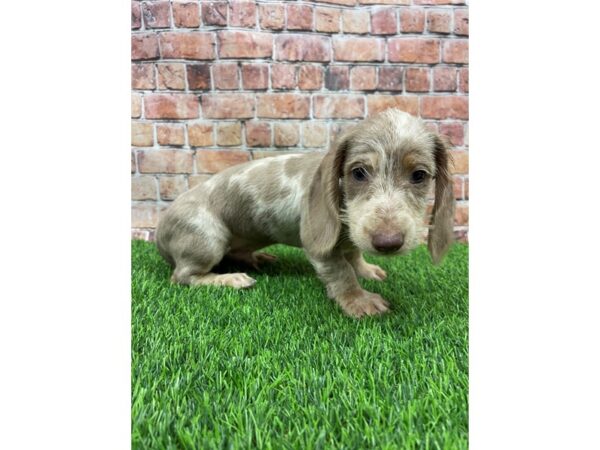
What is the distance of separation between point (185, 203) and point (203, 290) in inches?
23.0

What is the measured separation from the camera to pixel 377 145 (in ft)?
5.89

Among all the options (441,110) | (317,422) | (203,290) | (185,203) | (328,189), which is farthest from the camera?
(185,203)

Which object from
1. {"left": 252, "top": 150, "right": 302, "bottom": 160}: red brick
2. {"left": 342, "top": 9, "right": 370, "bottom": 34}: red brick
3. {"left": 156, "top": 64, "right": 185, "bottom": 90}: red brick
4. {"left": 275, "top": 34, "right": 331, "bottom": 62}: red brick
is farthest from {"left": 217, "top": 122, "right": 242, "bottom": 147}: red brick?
{"left": 342, "top": 9, "right": 370, "bottom": 34}: red brick

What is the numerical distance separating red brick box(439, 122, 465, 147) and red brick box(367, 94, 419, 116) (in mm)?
192

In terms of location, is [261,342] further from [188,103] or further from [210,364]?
[188,103]

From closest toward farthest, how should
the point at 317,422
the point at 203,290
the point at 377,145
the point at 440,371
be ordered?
the point at 317,422 → the point at 440,371 → the point at 377,145 → the point at 203,290

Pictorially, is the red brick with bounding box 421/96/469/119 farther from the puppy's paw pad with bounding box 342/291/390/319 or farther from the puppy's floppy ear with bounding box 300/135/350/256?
the puppy's paw pad with bounding box 342/291/390/319

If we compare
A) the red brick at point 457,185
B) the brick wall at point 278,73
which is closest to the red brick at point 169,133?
the brick wall at point 278,73

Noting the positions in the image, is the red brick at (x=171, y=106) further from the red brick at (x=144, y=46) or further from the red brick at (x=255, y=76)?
the red brick at (x=255, y=76)

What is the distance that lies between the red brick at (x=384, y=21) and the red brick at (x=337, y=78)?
0.89 ft

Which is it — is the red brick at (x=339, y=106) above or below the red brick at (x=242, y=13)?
below

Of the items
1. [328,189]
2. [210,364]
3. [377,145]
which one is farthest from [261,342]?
[377,145]

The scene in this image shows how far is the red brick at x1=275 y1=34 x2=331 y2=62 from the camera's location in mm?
2047

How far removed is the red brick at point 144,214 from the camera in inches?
99.0
